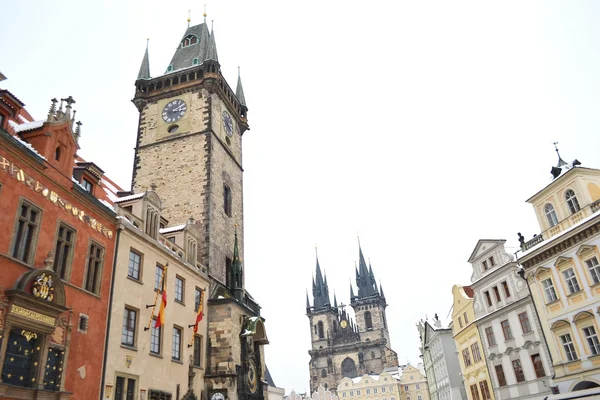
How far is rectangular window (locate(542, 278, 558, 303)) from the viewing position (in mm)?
24720

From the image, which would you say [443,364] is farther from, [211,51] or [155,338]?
[211,51]

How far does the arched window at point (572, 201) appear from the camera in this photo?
24.0 m

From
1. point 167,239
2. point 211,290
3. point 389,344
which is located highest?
point 389,344

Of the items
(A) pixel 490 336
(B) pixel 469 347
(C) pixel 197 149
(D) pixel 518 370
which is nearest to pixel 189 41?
(C) pixel 197 149

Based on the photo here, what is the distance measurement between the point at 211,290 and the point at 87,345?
1065 cm

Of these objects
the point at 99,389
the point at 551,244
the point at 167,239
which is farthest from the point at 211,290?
the point at 551,244

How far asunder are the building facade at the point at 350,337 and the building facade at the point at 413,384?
12120 millimetres

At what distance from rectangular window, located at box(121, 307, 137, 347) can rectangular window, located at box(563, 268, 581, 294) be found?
20.8 metres

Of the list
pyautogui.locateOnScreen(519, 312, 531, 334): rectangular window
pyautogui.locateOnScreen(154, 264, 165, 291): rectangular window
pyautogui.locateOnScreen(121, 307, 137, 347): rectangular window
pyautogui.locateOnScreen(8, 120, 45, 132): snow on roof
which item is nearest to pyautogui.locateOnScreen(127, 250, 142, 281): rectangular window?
pyautogui.locateOnScreen(154, 264, 165, 291): rectangular window

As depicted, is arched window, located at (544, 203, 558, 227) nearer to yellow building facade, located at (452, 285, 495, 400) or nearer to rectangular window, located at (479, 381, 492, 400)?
yellow building facade, located at (452, 285, 495, 400)

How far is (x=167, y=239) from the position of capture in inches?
885

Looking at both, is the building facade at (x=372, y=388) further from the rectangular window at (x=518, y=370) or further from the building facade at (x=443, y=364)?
the rectangular window at (x=518, y=370)

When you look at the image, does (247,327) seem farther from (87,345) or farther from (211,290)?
(87,345)

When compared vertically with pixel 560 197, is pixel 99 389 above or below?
below
